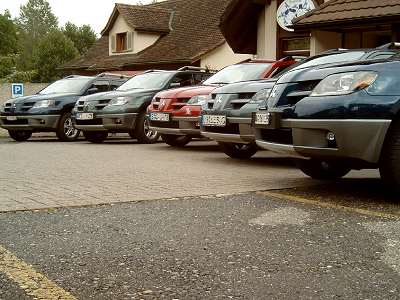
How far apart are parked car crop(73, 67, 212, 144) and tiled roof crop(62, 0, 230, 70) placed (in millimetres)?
14461

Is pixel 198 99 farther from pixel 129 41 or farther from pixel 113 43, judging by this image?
pixel 113 43

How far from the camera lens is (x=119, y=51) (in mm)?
34375

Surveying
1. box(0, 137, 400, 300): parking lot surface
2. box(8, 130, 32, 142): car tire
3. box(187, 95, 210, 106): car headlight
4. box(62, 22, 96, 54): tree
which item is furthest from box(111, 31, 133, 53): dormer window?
box(62, 22, 96, 54): tree

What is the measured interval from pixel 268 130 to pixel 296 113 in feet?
2.25

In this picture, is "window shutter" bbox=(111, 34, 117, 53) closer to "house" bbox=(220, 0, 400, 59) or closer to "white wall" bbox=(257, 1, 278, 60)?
"house" bbox=(220, 0, 400, 59)

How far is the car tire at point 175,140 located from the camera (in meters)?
11.9

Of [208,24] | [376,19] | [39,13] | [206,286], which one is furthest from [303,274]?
[39,13]

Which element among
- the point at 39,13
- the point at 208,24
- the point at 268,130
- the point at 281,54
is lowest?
the point at 268,130

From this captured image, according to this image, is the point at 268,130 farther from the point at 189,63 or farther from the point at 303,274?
the point at 189,63

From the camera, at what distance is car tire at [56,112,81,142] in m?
A: 14.2

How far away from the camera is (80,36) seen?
71.6 meters

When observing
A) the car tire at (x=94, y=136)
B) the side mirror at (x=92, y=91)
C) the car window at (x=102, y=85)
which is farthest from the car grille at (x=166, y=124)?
the car window at (x=102, y=85)

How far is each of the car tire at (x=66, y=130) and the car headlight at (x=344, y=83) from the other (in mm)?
9720

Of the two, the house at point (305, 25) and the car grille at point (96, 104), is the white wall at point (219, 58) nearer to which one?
the house at point (305, 25)
